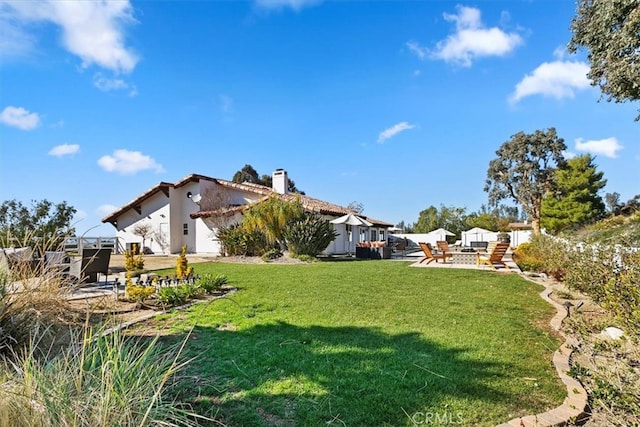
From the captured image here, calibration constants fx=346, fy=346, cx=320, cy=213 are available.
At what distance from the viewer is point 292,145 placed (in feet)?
75.2

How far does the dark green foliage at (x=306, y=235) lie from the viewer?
1850 cm

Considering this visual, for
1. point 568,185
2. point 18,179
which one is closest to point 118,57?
point 18,179

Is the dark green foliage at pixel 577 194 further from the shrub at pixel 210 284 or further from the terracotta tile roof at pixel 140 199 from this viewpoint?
the terracotta tile roof at pixel 140 199

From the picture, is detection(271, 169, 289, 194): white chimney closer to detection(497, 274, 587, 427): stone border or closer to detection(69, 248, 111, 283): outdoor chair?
detection(69, 248, 111, 283): outdoor chair

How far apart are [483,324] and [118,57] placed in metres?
11.6

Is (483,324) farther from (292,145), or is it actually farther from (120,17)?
(292,145)

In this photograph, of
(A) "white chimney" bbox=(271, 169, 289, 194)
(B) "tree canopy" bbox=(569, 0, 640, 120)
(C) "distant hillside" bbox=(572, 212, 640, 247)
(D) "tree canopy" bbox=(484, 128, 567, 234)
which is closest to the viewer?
(C) "distant hillside" bbox=(572, 212, 640, 247)

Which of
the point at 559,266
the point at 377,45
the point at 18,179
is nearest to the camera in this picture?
the point at 18,179

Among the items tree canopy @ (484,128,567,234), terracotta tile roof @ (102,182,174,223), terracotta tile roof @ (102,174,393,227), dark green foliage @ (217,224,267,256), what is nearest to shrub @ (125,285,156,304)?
dark green foliage @ (217,224,267,256)

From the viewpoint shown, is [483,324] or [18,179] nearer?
[483,324]

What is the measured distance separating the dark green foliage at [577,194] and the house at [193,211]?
20642mm

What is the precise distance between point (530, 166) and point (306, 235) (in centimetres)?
2987

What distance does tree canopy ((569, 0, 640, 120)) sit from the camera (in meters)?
9.48

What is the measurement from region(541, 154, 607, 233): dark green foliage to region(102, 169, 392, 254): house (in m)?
20.6
